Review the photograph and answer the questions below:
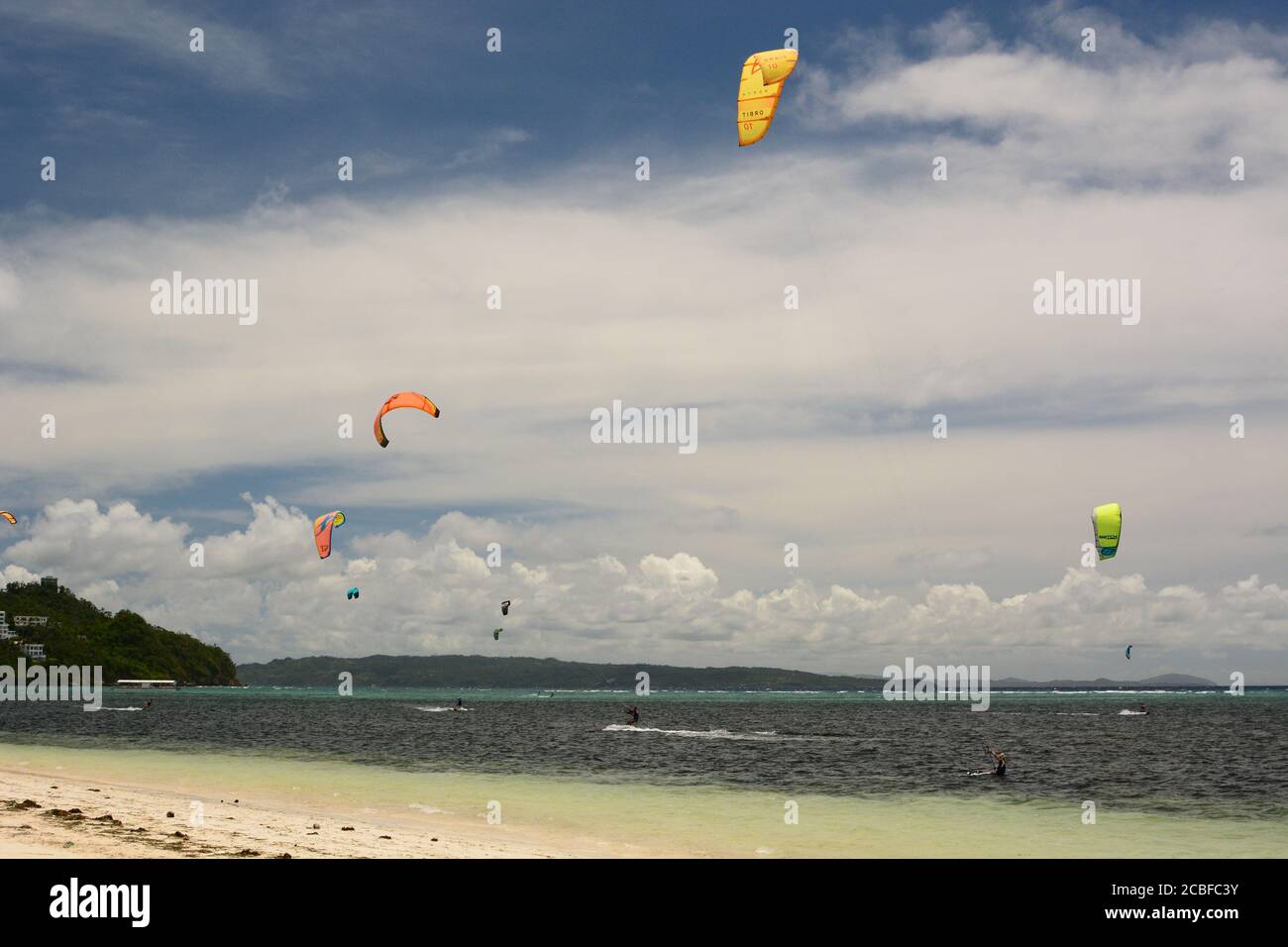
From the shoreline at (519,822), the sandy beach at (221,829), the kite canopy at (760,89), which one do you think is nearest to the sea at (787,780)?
the shoreline at (519,822)

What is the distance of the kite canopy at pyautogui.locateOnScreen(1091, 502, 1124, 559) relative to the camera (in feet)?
155

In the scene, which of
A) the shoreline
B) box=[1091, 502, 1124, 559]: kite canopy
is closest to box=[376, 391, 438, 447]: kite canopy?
the shoreline

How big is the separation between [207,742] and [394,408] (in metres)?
28.0

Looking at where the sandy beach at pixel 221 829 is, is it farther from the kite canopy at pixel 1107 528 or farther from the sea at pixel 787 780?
the kite canopy at pixel 1107 528

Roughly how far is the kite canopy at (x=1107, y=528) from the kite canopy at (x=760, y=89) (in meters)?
28.3

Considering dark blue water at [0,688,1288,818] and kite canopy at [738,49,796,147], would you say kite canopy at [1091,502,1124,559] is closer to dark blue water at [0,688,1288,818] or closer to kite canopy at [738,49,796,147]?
dark blue water at [0,688,1288,818]

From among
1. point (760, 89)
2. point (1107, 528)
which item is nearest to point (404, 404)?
point (760, 89)

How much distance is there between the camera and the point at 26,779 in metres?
30.7

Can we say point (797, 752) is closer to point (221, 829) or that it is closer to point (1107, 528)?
point (1107, 528)

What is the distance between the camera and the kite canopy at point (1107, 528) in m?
47.2

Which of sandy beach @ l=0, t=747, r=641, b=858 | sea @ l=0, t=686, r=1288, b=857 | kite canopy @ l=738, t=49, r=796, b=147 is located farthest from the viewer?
kite canopy @ l=738, t=49, r=796, b=147

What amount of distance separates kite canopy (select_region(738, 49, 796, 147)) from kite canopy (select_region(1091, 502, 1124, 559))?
28.3 m
